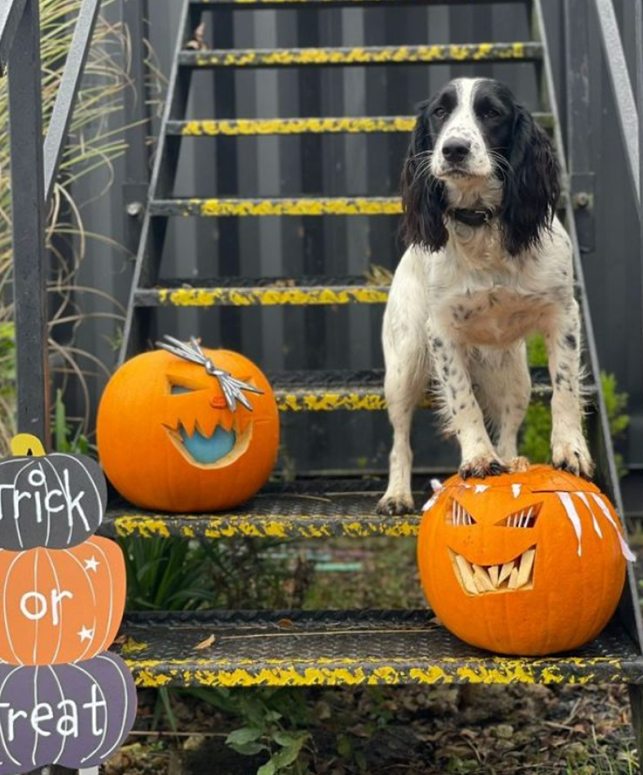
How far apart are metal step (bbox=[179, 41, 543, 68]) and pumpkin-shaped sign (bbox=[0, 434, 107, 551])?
230cm

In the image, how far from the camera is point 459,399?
3291mm

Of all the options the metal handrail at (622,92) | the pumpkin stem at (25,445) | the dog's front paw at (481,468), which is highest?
the metal handrail at (622,92)

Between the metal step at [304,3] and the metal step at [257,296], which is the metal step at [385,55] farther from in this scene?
the metal step at [257,296]

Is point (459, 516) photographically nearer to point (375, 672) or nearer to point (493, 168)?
point (375, 672)

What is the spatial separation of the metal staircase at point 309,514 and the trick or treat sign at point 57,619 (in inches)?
10.2

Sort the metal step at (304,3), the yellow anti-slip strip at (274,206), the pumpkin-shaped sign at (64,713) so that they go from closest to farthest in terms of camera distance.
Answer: the pumpkin-shaped sign at (64,713)
the yellow anti-slip strip at (274,206)
the metal step at (304,3)

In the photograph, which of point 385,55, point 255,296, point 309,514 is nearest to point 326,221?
point 385,55

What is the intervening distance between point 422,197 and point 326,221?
8.34 feet

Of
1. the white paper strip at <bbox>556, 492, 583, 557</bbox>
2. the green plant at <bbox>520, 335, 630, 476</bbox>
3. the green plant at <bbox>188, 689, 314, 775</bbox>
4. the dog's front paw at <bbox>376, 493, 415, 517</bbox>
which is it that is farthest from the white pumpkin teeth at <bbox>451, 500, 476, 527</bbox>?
the green plant at <bbox>520, 335, 630, 476</bbox>

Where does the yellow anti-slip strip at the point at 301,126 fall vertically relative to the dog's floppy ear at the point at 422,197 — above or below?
above

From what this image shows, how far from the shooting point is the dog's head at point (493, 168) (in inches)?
120

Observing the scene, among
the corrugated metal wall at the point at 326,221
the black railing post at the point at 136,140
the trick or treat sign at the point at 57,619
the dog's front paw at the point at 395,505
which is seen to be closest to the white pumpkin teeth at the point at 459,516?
the dog's front paw at the point at 395,505

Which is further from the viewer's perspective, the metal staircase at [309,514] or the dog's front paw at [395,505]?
the dog's front paw at [395,505]

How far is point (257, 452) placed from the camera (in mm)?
3445
